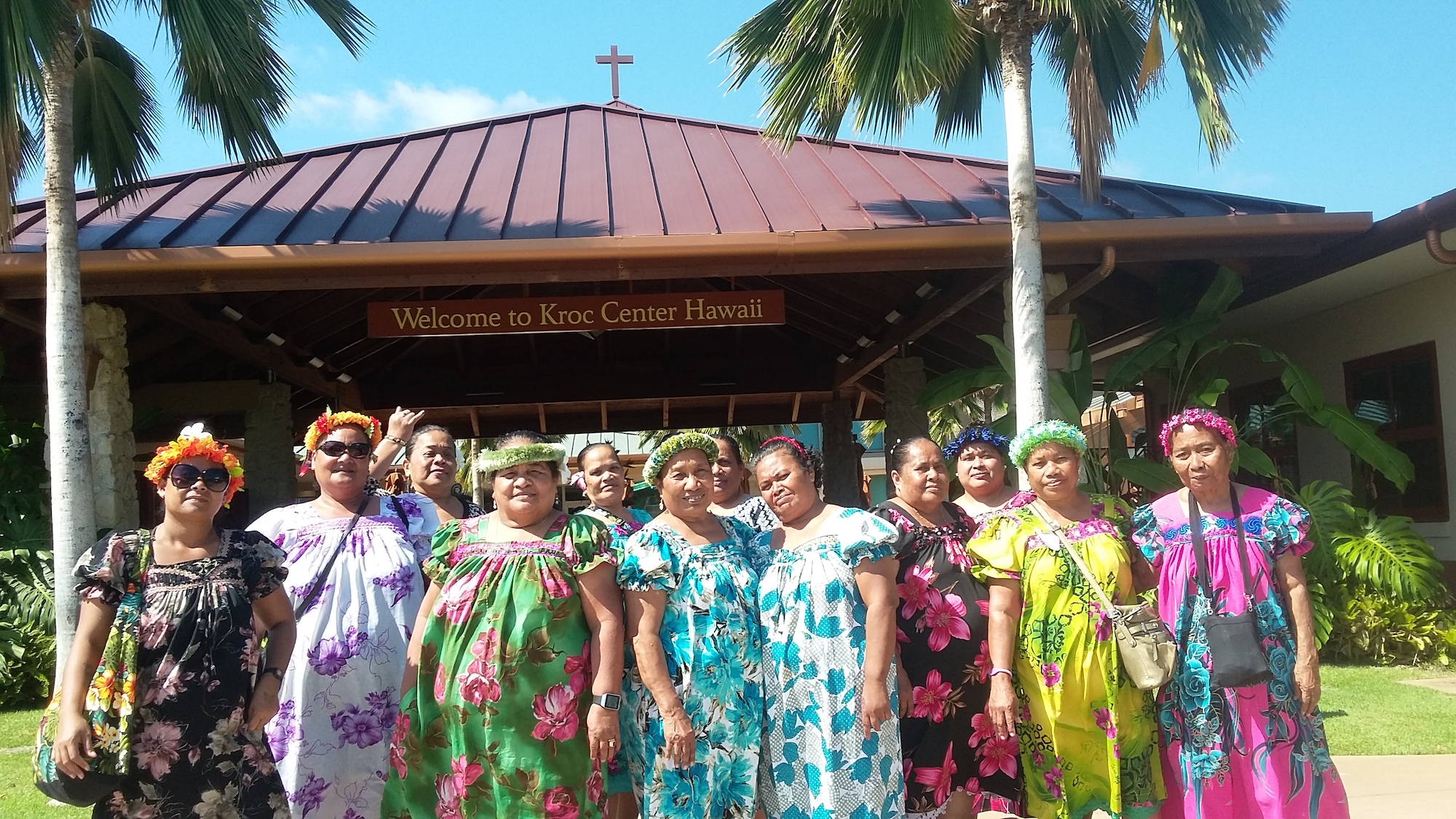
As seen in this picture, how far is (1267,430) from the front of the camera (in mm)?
10039

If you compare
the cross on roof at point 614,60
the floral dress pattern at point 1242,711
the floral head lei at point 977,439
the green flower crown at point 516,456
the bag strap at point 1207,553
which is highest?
the cross on roof at point 614,60

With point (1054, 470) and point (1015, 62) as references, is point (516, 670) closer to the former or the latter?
point (1054, 470)

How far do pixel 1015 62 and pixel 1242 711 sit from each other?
4531 millimetres

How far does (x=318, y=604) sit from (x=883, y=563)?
6.24 ft

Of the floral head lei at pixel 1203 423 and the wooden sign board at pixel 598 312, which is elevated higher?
the wooden sign board at pixel 598 312

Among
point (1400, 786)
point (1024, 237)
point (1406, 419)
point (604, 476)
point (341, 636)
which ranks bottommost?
point (1400, 786)

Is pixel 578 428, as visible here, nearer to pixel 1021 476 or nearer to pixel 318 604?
pixel 1021 476

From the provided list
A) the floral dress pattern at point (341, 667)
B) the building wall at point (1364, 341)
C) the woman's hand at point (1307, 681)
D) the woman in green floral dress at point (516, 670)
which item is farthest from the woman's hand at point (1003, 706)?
the building wall at point (1364, 341)

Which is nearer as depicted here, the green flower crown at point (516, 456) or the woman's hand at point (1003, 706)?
the green flower crown at point (516, 456)

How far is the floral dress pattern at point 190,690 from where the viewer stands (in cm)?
303

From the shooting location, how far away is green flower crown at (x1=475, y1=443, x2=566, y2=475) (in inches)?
131

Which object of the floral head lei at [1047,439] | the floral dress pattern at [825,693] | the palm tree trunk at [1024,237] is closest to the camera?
the floral dress pattern at [825,693]

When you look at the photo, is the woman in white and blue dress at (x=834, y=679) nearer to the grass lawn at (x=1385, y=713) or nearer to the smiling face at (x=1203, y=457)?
the smiling face at (x=1203, y=457)

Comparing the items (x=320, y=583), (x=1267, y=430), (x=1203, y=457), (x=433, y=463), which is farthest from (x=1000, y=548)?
(x=1267, y=430)
